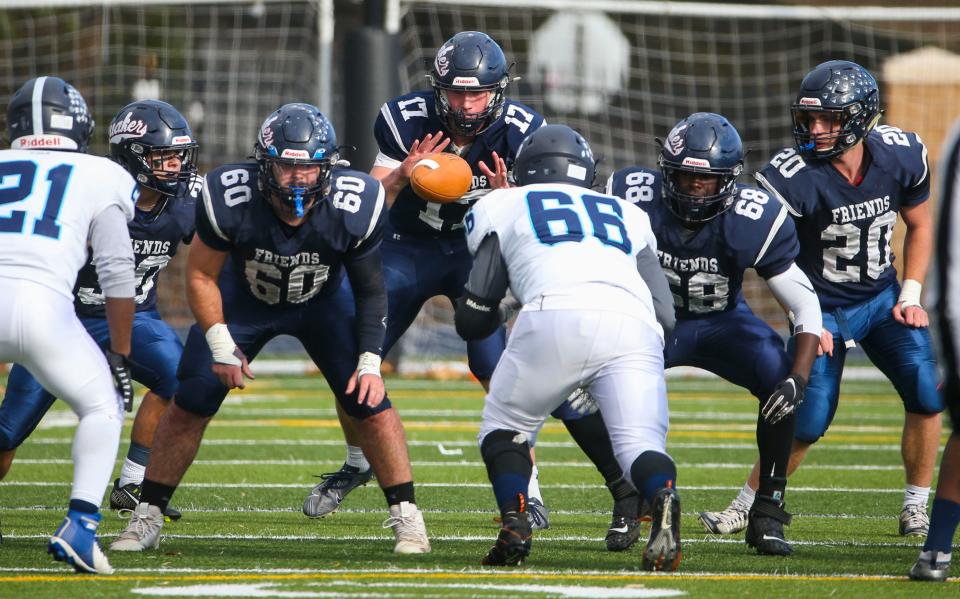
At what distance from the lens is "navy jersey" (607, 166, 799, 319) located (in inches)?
195

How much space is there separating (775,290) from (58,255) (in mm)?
2553

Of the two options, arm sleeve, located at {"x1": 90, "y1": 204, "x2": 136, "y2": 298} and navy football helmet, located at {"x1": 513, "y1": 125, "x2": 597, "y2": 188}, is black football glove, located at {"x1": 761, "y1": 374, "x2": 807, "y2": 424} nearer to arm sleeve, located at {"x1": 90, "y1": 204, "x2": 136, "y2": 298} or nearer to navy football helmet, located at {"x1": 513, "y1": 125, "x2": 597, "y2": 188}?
navy football helmet, located at {"x1": 513, "y1": 125, "x2": 597, "y2": 188}

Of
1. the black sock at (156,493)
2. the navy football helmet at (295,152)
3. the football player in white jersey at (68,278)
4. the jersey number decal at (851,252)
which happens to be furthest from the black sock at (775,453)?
the football player in white jersey at (68,278)

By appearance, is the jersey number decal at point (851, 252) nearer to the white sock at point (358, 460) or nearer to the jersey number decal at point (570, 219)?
the jersey number decal at point (570, 219)

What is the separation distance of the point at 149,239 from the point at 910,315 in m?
3.27

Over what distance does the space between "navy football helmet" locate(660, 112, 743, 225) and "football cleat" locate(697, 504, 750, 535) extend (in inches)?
47.2

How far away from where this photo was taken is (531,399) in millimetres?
4168

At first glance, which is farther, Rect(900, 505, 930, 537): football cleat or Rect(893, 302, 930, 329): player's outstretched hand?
Rect(893, 302, 930, 329): player's outstretched hand

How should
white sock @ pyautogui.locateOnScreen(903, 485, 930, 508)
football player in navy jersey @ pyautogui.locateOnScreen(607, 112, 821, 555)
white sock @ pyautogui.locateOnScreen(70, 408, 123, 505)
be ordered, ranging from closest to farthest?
white sock @ pyautogui.locateOnScreen(70, 408, 123, 505)
football player in navy jersey @ pyautogui.locateOnScreen(607, 112, 821, 555)
white sock @ pyautogui.locateOnScreen(903, 485, 930, 508)

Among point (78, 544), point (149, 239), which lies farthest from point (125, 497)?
point (78, 544)

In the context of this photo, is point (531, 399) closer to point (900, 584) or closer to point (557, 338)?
point (557, 338)

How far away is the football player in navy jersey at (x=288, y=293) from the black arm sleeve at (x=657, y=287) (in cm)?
98

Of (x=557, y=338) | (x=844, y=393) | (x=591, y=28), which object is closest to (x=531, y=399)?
(x=557, y=338)

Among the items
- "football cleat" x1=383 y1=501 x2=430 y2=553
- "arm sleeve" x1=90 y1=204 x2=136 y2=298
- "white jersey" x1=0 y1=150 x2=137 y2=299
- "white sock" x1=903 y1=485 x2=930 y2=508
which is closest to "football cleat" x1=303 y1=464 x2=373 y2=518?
"football cleat" x1=383 y1=501 x2=430 y2=553
